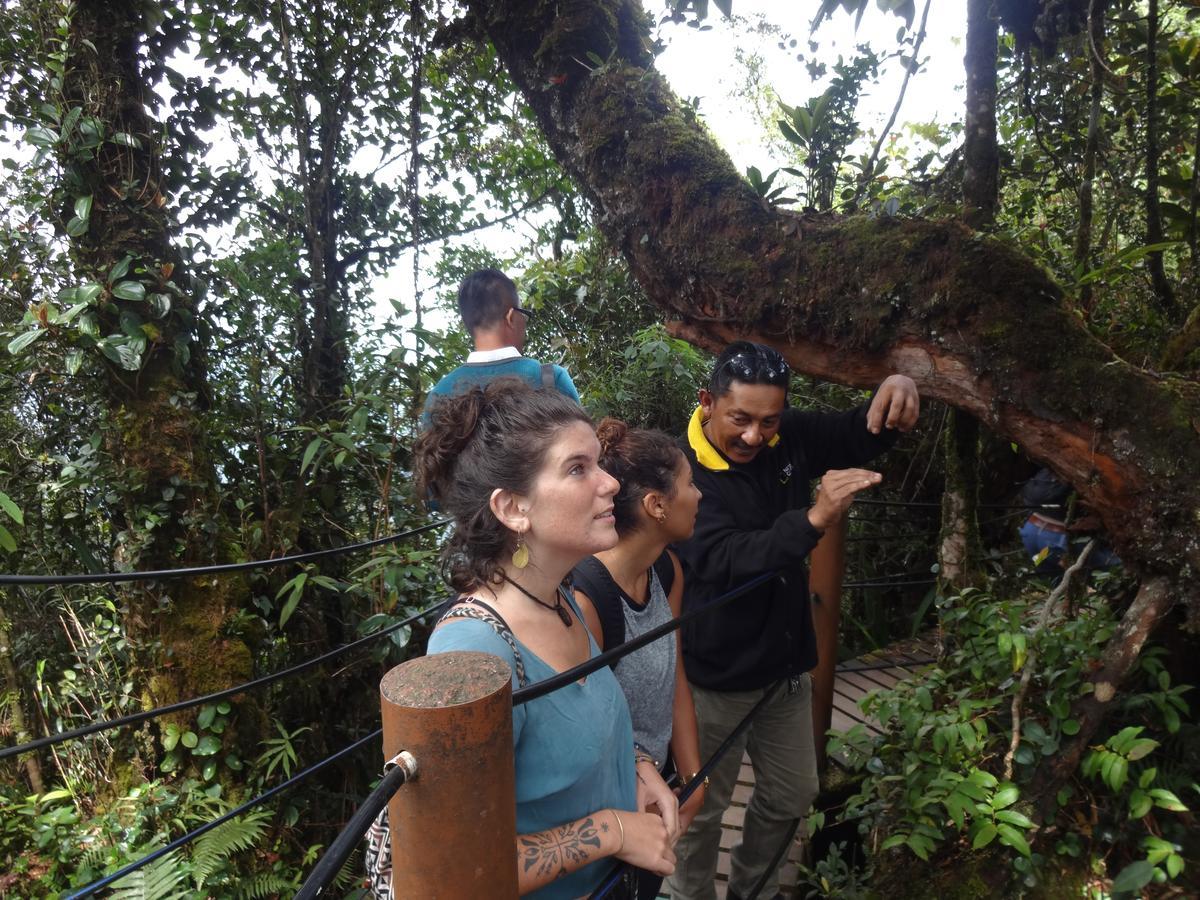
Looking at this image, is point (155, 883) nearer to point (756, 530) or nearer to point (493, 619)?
point (493, 619)

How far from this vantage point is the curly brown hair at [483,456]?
1342mm

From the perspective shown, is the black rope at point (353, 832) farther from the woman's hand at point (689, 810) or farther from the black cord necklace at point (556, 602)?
the woman's hand at point (689, 810)

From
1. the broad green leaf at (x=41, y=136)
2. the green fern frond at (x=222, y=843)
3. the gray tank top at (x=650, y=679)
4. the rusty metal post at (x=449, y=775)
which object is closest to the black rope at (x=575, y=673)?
the rusty metal post at (x=449, y=775)

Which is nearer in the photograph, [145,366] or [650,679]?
[650,679]

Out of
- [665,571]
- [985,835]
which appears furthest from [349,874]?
[985,835]

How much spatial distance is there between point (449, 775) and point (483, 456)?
26.9 inches

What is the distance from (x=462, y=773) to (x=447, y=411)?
2.62 feet

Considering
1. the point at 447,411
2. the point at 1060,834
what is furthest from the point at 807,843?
the point at 447,411

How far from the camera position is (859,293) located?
2352mm

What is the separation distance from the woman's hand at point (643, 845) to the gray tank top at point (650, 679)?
0.46 meters

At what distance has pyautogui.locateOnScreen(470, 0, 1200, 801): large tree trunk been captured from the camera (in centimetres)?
192

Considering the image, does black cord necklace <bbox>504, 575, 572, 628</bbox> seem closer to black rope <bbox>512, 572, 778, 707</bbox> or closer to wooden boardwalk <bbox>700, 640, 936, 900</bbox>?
black rope <bbox>512, 572, 778, 707</bbox>

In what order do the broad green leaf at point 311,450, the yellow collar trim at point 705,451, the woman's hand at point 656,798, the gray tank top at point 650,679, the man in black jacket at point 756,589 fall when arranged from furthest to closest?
the broad green leaf at point 311,450 < the yellow collar trim at point 705,451 < the man in black jacket at point 756,589 < the gray tank top at point 650,679 < the woman's hand at point 656,798

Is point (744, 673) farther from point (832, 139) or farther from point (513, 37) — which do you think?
point (513, 37)
